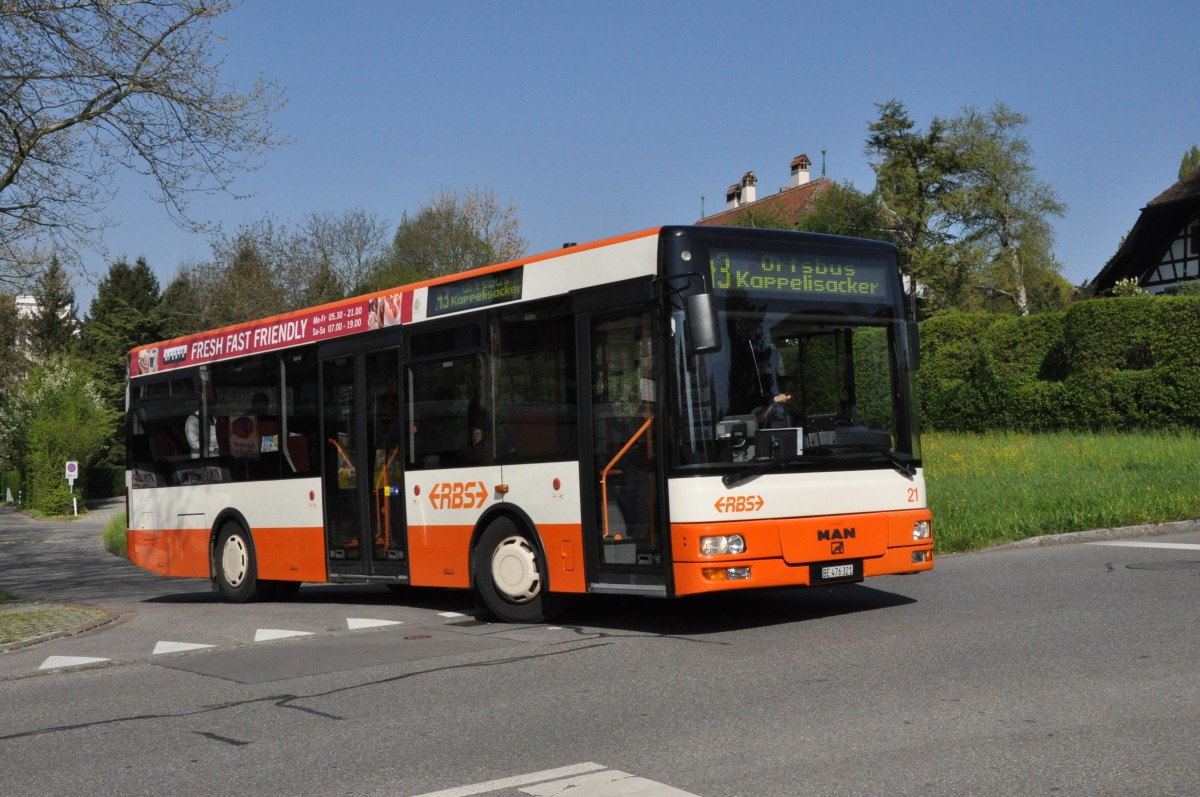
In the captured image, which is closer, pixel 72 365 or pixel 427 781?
pixel 427 781

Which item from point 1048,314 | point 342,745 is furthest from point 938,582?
point 1048,314

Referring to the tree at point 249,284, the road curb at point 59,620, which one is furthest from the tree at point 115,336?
the road curb at point 59,620

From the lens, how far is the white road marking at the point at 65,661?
10.3 metres

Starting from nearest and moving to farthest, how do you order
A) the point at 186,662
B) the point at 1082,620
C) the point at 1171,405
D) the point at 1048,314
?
the point at 1082,620 < the point at 186,662 < the point at 1171,405 < the point at 1048,314

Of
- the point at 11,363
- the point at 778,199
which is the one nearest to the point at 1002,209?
the point at 778,199

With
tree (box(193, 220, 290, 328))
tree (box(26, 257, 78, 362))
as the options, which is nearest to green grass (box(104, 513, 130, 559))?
tree (box(193, 220, 290, 328))

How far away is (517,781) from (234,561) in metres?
11.2

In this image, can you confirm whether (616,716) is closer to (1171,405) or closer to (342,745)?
(342,745)

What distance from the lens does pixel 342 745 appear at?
21.5ft

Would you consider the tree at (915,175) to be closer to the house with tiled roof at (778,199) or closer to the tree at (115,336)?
the house with tiled roof at (778,199)

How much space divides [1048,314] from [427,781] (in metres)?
30.4

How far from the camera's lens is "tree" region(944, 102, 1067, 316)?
201ft

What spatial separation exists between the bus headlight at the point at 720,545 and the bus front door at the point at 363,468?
4.11 metres

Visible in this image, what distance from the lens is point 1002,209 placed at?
62719 millimetres
